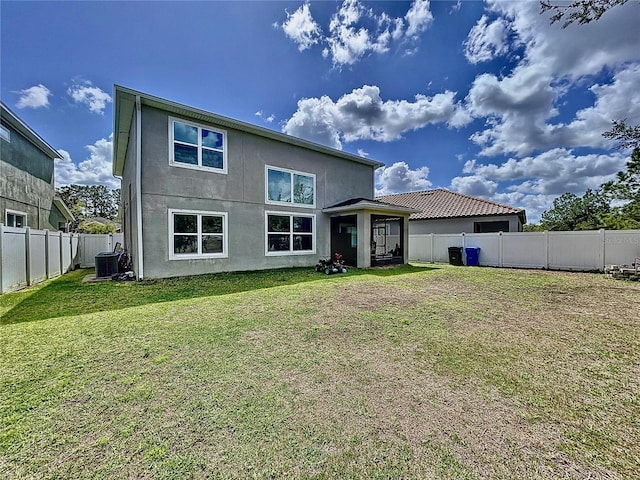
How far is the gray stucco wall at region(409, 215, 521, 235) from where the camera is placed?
55.6 feet

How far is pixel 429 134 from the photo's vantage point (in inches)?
694

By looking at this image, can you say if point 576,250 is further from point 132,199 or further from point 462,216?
point 132,199

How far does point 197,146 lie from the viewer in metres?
9.82

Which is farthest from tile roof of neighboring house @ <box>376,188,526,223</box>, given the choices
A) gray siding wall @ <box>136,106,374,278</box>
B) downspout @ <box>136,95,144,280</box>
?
downspout @ <box>136,95,144,280</box>

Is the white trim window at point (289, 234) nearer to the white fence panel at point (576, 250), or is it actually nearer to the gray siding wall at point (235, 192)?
the gray siding wall at point (235, 192)

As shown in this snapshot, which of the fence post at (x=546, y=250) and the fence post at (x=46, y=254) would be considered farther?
the fence post at (x=546, y=250)

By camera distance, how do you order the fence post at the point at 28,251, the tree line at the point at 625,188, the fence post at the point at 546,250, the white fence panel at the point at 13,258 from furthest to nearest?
1. the fence post at the point at 546,250
2. the tree line at the point at 625,188
3. the fence post at the point at 28,251
4. the white fence panel at the point at 13,258

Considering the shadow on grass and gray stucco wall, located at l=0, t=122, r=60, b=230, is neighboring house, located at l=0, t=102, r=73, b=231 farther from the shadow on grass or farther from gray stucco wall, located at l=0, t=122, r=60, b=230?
the shadow on grass

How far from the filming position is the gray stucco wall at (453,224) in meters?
17.0

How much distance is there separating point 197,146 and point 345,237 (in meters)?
7.48

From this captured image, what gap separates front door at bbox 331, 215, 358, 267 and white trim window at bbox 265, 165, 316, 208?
5.48ft

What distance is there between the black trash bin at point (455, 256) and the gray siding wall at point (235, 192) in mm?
6075

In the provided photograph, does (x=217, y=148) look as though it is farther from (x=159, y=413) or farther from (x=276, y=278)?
(x=159, y=413)

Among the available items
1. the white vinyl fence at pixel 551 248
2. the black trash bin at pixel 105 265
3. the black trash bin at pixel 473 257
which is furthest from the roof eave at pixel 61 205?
the black trash bin at pixel 473 257
